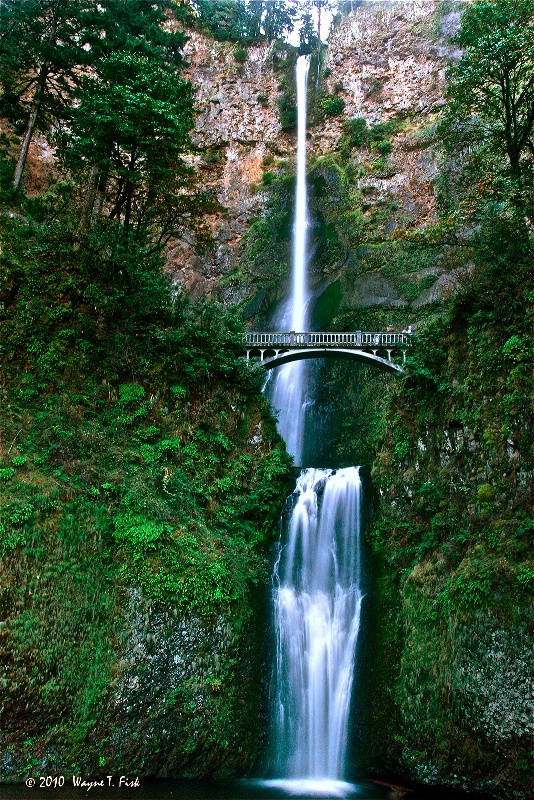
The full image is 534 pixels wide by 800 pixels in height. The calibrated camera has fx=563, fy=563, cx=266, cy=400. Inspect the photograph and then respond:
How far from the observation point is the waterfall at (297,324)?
23.7 metres

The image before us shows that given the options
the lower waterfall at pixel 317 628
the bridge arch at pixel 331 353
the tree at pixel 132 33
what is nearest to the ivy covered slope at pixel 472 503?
the lower waterfall at pixel 317 628

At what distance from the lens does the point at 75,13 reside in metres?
17.5

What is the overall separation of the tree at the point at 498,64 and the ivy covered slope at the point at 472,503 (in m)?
0.04

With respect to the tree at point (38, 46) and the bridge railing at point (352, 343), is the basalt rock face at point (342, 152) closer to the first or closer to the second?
the bridge railing at point (352, 343)

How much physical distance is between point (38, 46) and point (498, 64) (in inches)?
524

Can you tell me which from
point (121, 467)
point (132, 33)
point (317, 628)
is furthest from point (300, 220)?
point (317, 628)

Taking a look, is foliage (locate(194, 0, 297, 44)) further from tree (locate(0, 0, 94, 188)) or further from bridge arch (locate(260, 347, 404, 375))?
bridge arch (locate(260, 347, 404, 375))

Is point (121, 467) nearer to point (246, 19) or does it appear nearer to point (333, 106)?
point (333, 106)

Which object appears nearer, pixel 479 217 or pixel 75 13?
pixel 479 217

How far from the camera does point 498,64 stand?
14.7 m

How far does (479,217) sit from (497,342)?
4617 millimetres

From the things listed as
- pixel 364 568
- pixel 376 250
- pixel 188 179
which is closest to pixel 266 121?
pixel 376 250

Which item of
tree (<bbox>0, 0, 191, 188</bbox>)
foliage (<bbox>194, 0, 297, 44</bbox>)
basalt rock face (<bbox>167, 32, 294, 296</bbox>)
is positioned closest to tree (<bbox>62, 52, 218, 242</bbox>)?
tree (<bbox>0, 0, 191, 188</bbox>)

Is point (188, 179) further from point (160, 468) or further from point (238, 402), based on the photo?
point (160, 468)
